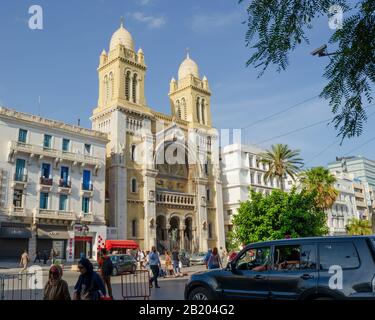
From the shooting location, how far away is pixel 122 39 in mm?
52312

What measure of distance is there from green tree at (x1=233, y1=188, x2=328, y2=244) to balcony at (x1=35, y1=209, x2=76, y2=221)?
675 inches

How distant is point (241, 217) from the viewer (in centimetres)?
2997

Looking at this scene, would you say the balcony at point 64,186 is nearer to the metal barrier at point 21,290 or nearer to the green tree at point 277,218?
the green tree at point 277,218

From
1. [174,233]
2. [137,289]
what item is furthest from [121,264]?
[174,233]

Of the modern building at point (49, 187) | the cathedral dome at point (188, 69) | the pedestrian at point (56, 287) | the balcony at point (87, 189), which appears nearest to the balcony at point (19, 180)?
the modern building at point (49, 187)

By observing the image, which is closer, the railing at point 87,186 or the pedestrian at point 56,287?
the pedestrian at point 56,287

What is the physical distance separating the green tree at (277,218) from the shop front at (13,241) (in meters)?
18.8

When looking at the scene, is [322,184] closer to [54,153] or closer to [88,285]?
[54,153]

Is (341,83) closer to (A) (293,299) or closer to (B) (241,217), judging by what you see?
(A) (293,299)

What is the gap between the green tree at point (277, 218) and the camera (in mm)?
27703

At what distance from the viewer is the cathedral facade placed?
151 feet

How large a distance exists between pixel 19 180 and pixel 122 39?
82.1 ft

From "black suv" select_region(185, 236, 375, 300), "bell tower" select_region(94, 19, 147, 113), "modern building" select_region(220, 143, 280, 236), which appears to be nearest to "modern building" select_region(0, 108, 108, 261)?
"bell tower" select_region(94, 19, 147, 113)

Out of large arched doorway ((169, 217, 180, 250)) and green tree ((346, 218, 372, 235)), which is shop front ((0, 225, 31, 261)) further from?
green tree ((346, 218, 372, 235))
